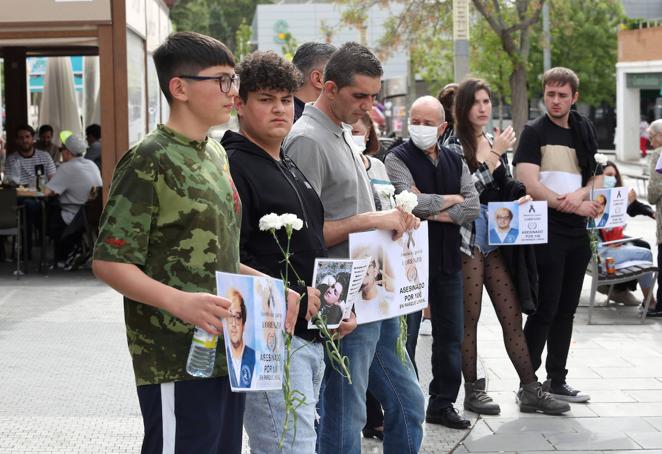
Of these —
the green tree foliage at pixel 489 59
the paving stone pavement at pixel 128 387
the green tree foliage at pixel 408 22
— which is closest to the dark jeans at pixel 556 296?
the paving stone pavement at pixel 128 387

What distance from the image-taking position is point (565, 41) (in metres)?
58.6

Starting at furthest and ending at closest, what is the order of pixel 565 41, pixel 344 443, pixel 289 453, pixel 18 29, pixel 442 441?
pixel 565 41 < pixel 18 29 < pixel 442 441 < pixel 344 443 < pixel 289 453

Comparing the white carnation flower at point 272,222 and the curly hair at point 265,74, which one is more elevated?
the curly hair at point 265,74

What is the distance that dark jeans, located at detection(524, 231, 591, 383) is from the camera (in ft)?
23.0

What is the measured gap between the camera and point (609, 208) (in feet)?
24.3

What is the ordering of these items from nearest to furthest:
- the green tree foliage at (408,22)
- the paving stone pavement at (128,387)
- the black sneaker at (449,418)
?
the paving stone pavement at (128,387), the black sneaker at (449,418), the green tree foliage at (408,22)

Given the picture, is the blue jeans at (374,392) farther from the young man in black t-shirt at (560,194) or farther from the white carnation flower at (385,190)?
the young man in black t-shirt at (560,194)

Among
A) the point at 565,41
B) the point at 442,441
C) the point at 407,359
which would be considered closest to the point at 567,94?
the point at 442,441

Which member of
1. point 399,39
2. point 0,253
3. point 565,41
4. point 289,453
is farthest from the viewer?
point 565,41

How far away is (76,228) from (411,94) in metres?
28.6

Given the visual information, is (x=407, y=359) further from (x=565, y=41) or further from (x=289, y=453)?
(x=565, y=41)

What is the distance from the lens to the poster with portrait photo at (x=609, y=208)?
23.7ft

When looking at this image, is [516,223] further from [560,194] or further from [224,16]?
[224,16]

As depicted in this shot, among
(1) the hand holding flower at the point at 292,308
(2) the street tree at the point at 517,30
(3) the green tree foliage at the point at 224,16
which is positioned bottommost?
(1) the hand holding flower at the point at 292,308
